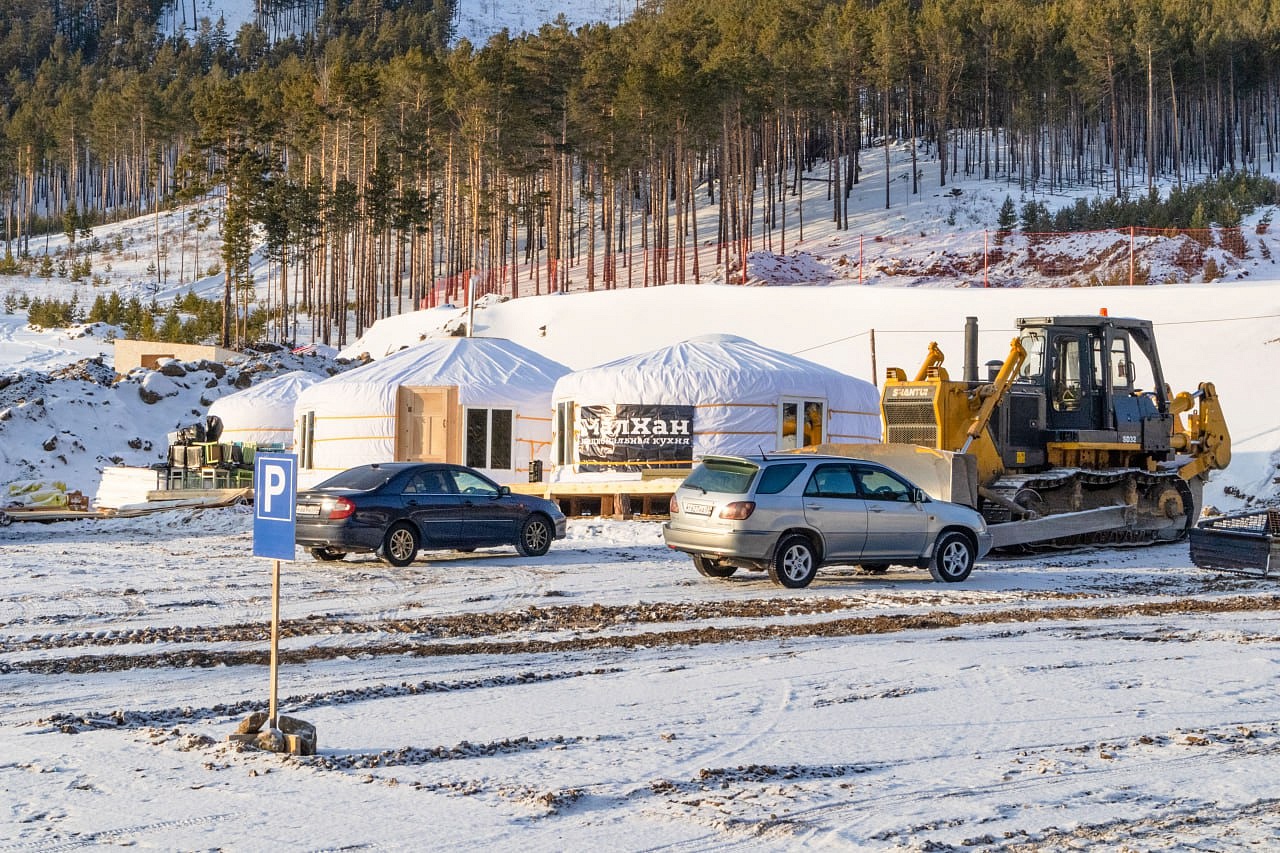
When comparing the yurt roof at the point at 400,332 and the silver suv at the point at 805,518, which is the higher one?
the yurt roof at the point at 400,332

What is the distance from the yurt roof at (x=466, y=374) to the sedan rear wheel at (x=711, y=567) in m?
13.4

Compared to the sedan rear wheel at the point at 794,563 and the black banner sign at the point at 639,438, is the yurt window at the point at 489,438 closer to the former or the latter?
the black banner sign at the point at 639,438

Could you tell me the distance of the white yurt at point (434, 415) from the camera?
27281mm

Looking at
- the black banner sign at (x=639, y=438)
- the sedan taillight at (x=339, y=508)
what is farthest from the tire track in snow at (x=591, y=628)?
the black banner sign at (x=639, y=438)

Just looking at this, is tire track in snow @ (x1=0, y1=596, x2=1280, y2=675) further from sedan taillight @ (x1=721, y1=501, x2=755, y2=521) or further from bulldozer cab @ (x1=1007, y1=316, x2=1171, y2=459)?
bulldozer cab @ (x1=1007, y1=316, x2=1171, y2=459)

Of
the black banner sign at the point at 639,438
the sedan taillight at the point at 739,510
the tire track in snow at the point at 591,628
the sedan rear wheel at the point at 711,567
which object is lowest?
the tire track in snow at the point at 591,628

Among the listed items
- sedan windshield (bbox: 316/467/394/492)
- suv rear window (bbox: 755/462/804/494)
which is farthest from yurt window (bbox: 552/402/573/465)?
suv rear window (bbox: 755/462/804/494)

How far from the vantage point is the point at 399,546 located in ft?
53.1

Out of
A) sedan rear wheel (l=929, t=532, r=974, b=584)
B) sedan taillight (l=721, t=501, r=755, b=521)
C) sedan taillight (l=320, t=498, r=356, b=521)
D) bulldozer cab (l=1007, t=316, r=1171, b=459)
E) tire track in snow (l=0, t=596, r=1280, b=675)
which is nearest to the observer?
tire track in snow (l=0, t=596, r=1280, b=675)

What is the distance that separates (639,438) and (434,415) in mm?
4796

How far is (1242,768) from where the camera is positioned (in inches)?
233

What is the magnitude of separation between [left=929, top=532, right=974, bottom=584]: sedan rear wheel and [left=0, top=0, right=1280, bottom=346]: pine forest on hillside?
123 feet

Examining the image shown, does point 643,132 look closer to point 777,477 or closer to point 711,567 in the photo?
point 711,567

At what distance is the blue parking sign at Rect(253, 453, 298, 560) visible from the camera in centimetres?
642
